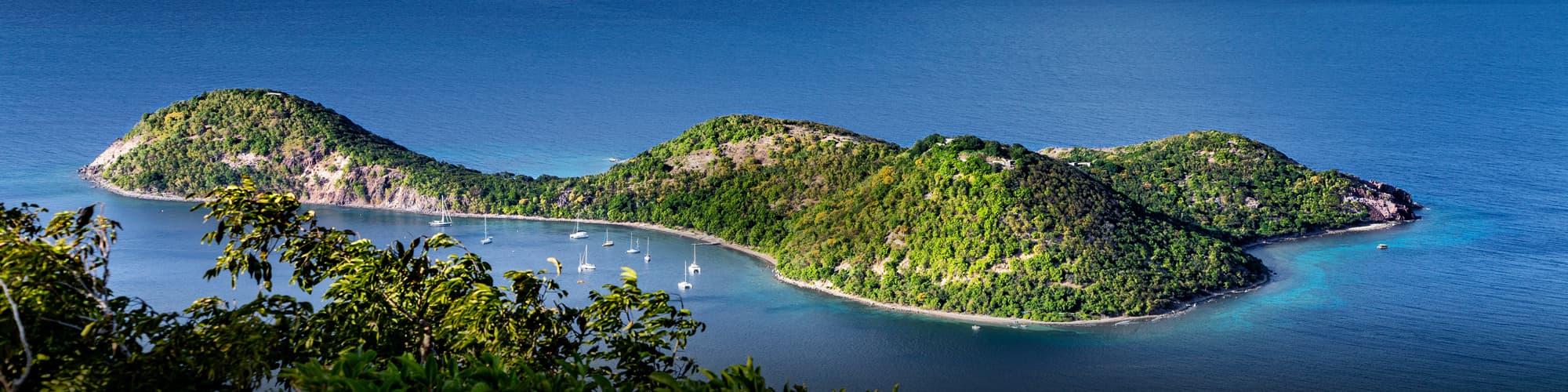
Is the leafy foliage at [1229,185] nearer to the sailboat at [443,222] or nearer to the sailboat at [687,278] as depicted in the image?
the sailboat at [687,278]

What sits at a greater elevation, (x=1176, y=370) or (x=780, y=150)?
(x=780, y=150)

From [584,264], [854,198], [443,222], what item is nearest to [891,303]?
[854,198]

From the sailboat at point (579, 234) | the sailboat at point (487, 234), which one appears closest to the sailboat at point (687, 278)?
the sailboat at point (579, 234)

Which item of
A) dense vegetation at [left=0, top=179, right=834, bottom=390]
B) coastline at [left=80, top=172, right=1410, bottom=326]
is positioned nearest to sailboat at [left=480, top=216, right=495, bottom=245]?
coastline at [left=80, top=172, right=1410, bottom=326]

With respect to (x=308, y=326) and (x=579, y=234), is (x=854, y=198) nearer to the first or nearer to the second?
(x=579, y=234)

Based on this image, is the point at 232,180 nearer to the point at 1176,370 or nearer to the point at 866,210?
the point at 866,210

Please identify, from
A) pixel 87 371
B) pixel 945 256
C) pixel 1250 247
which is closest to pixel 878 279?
pixel 945 256

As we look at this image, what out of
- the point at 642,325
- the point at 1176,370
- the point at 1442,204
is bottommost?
the point at 1176,370
